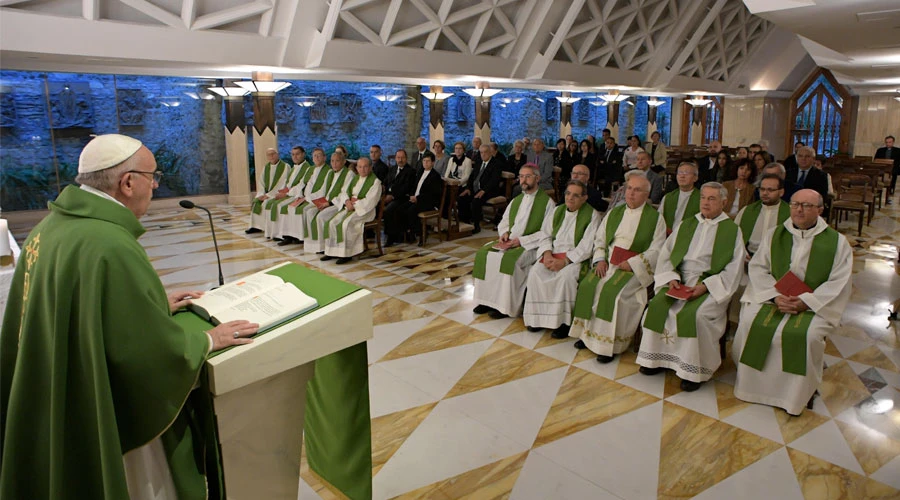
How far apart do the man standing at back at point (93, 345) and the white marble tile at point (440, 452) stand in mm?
1489

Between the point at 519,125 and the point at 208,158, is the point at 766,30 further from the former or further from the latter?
the point at 208,158

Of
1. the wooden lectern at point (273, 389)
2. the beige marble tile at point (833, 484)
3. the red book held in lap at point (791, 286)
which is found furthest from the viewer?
the red book held in lap at point (791, 286)

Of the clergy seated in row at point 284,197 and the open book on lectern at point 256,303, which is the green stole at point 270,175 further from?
the open book on lectern at point 256,303

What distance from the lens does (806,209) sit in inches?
162

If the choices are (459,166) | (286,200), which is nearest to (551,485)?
(286,200)

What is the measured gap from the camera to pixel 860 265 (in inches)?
302

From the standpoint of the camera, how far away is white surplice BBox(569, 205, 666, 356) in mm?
4797

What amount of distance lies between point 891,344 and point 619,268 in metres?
2.32

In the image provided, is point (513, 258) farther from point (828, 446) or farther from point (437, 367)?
point (828, 446)

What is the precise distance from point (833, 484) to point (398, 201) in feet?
22.6

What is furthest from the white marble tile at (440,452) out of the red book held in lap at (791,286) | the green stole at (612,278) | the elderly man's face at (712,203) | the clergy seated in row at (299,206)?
the clergy seated in row at (299,206)

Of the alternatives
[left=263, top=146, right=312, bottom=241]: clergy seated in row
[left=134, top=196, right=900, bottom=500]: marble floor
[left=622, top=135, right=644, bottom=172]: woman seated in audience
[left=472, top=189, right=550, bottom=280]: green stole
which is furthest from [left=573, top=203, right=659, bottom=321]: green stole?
[left=622, top=135, right=644, bottom=172]: woman seated in audience

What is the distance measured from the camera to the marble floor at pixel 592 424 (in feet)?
10.7

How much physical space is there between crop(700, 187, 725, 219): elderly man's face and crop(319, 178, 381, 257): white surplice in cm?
473
